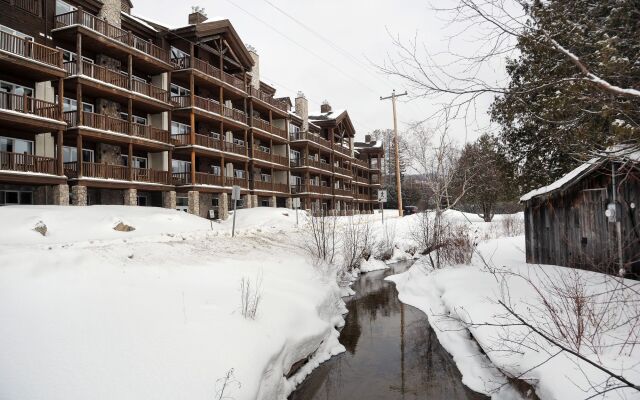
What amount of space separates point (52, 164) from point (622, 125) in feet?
70.1

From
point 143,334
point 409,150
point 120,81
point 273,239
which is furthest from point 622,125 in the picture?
point 120,81

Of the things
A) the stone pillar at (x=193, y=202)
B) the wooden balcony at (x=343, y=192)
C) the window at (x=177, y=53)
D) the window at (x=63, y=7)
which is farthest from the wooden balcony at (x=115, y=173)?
the wooden balcony at (x=343, y=192)

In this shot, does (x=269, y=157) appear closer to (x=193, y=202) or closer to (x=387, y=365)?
(x=193, y=202)

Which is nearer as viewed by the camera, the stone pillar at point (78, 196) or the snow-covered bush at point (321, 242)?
the snow-covered bush at point (321, 242)


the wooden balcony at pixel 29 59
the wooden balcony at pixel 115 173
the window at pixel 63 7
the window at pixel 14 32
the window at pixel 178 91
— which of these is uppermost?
the window at pixel 63 7

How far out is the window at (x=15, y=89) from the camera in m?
17.9

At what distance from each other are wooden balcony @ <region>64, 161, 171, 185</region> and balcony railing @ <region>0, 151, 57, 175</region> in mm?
1426

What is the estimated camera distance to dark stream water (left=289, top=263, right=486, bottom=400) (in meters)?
7.08

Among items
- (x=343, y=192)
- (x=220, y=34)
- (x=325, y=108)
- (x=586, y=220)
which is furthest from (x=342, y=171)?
(x=586, y=220)

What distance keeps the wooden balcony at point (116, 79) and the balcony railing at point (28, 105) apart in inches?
89.5

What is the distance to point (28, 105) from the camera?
1784cm

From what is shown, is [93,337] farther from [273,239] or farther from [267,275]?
[273,239]

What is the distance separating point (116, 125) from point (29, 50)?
5.18 metres

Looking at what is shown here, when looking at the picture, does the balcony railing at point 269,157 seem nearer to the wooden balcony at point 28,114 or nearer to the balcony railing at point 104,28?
the balcony railing at point 104,28
